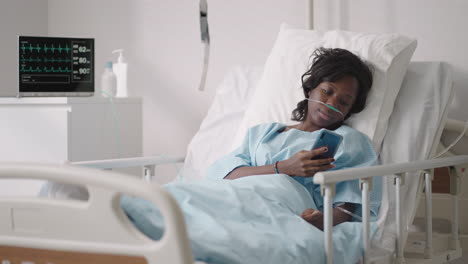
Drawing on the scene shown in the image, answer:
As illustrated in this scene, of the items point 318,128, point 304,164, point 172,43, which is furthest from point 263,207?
point 172,43

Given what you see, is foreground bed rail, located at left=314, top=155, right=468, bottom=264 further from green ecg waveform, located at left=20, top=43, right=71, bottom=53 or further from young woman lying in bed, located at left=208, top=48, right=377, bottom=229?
green ecg waveform, located at left=20, top=43, right=71, bottom=53

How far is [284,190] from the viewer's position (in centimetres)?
201

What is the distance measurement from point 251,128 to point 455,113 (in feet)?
2.75

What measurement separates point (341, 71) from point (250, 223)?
753 mm

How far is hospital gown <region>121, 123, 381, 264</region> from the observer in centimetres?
160

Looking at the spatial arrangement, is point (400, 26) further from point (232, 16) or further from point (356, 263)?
point (356, 263)

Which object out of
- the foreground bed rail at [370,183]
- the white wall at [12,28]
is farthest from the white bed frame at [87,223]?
the white wall at [12,28]

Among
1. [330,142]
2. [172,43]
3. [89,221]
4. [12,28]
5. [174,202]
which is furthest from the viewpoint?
[12,28]

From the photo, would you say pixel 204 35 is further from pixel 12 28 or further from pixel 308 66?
pixel 12 28

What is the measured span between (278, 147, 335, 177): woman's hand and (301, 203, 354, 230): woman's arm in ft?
0.42

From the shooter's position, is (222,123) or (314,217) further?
(222,123)

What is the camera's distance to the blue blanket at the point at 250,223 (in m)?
1.59

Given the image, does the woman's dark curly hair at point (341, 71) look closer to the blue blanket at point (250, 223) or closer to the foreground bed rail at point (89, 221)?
the blue blanket at point (250, 223)

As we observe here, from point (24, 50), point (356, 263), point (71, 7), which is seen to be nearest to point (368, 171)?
point (356, 263)
